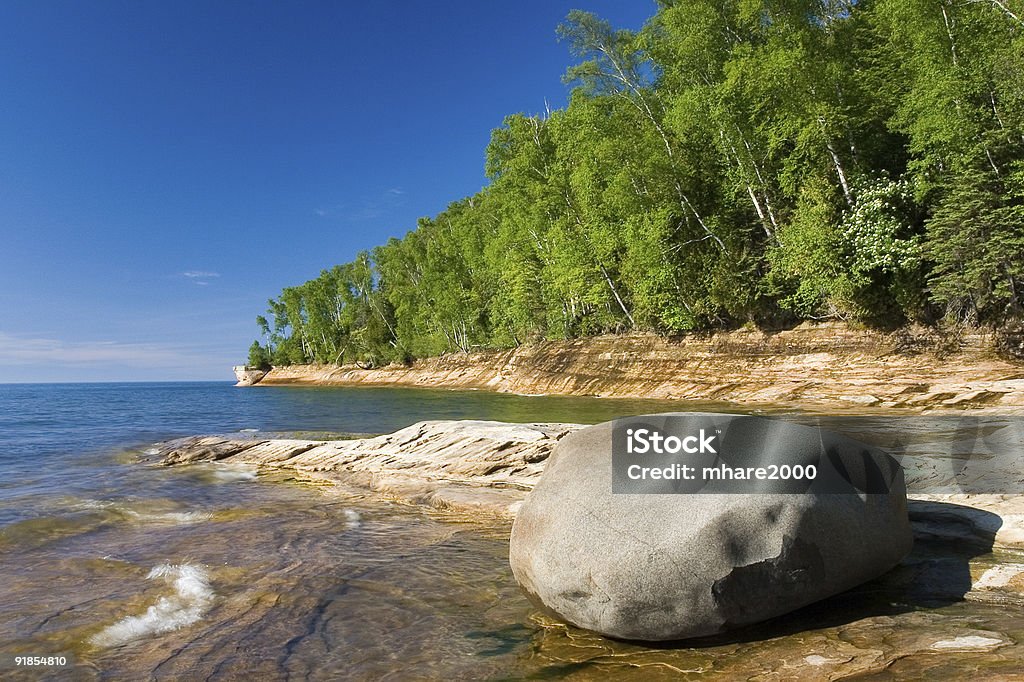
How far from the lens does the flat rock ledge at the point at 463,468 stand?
463 centimetres

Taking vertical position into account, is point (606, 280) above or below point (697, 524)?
above

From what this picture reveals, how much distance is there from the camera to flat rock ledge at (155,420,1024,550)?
15.2 feet

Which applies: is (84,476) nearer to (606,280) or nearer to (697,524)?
(697,524)

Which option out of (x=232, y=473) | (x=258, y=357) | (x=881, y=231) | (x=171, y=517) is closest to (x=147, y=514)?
(x=171, y=517)

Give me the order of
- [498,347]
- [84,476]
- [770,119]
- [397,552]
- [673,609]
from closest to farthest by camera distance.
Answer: [673,609] → [397,552] → [84,476] → [770,119] → [498,347]

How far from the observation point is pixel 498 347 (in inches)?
1809

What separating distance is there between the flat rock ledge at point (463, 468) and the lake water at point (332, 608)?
1.41ft

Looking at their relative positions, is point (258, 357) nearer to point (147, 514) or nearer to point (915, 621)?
point (147, 514)

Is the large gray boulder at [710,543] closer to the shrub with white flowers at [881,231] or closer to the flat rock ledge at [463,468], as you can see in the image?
the flat rock ledge at [463,468]

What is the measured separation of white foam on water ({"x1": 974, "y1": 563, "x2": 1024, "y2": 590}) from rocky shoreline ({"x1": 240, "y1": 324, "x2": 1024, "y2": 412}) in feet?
38.0

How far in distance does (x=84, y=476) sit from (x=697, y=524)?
44.7ft

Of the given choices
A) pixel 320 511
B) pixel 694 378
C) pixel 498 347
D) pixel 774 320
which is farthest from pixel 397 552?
pixel 498 347

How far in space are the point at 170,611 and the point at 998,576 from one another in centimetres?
645

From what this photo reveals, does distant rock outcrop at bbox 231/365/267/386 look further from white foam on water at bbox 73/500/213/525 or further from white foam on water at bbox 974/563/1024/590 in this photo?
white foam on water at bbox 974/563/1024/590
